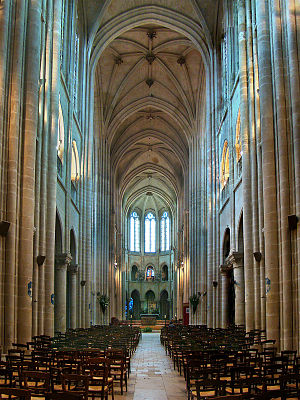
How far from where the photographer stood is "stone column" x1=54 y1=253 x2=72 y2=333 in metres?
27.7

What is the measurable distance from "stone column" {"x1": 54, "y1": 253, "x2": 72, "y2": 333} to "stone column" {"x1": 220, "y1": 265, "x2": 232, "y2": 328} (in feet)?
37.1

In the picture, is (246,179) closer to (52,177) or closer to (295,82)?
(295,82)

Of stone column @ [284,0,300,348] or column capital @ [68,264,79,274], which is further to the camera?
column capital @ [68,264,79,274]

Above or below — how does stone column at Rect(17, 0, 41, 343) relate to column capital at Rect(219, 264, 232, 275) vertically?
above

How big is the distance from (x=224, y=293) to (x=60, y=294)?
12184 millimetres

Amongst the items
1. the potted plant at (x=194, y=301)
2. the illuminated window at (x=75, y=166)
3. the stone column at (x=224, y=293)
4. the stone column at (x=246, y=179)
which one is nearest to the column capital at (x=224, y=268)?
the stone column at (x=224, y=293)

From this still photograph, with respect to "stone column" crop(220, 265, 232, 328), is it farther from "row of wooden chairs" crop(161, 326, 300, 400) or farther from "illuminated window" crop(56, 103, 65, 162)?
"illuminated window" crop(56, 103, 65, 162)

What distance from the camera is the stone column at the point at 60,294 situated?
27719 millimetres

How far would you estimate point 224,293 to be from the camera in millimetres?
35375

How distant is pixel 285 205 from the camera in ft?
61.4

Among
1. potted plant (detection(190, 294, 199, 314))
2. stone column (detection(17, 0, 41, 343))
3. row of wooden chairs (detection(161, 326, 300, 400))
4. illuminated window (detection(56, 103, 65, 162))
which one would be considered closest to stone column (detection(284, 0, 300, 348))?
row of wooden chairs (detection(161, 326, 300, 400))

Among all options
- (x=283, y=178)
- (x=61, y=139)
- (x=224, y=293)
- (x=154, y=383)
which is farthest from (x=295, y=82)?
(x=224, y=293)

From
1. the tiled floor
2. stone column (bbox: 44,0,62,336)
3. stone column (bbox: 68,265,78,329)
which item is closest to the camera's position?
the tiled floor

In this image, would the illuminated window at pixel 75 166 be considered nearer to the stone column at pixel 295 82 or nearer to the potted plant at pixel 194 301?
the potted plant at pixel 194 301
